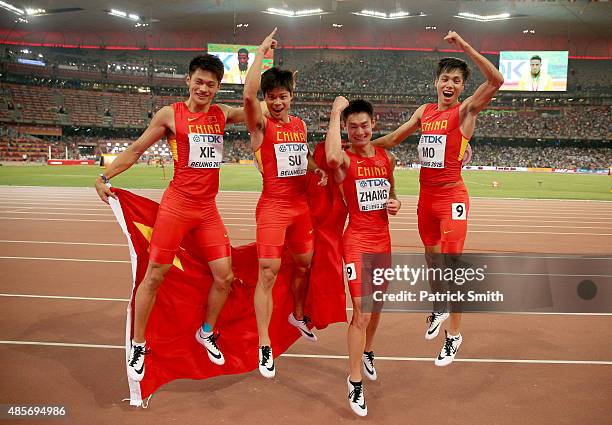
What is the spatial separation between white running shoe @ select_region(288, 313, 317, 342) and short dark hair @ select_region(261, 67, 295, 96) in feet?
7.26

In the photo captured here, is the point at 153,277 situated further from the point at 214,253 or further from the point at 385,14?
the point at 385,14

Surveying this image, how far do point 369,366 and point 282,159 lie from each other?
1.97 metres

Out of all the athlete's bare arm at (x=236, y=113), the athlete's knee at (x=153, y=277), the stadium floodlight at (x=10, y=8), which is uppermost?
the stadium floodlight at (x=10, y=8)

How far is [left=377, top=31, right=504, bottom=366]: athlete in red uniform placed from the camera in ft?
16.0

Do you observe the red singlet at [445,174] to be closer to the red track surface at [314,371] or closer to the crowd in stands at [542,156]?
the red track surface at [314,371]

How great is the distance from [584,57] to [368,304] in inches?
2506

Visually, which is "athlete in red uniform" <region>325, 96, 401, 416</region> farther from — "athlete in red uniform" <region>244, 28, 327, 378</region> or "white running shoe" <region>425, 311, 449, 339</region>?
"white running shoe" <region>425, 311, 449, 339</region>

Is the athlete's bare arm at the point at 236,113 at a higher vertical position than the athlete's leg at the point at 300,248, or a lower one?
higher

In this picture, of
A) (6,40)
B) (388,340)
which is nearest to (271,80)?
(388,340)

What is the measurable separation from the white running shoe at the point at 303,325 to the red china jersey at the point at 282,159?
50.7 inches

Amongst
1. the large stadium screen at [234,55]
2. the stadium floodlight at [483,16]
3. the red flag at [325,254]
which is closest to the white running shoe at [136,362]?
the red flag at [325,254]

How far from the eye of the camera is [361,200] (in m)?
4.29

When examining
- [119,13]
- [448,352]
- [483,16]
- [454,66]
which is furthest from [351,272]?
[119,13]

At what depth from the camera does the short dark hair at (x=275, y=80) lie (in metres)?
4.47
